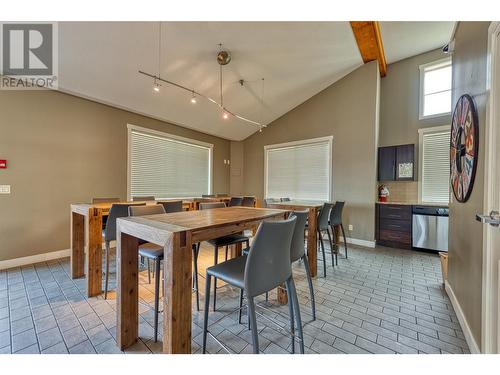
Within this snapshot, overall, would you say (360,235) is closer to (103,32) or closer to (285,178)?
(285,178)

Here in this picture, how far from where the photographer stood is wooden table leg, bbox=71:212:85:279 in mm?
2635

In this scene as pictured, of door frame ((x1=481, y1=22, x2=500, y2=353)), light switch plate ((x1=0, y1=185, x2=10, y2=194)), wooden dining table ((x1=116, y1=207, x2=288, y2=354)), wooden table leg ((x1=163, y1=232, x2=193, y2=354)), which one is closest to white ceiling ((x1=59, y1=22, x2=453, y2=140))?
light switch plate ((x1=0, y1=185, x2=10, y2=194))

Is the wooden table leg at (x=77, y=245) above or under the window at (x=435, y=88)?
under

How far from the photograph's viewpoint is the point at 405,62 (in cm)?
452

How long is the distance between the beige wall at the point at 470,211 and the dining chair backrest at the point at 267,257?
4.50 feet

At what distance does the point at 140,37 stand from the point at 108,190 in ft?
8.50

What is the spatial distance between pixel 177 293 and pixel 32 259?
11.4 feet

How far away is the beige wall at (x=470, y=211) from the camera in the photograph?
1.48 metres

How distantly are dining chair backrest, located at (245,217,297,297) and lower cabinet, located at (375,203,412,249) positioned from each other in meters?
3.76

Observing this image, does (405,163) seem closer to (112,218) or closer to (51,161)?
(112,218)

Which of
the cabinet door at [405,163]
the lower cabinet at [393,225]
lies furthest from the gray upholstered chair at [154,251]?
the cabinet door at [405,163]

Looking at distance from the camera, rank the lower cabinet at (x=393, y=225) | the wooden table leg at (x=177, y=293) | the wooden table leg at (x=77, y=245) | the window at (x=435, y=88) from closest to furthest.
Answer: the wooden table leg at (x=177, y=293) < the wooden table leg at (x=77, y=245) < the lower cabinet at (x=393, y=225) < the window at (x=435, y=88)

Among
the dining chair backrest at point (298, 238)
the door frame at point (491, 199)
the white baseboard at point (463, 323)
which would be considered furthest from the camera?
the dining chair backrest at point (298, 238)

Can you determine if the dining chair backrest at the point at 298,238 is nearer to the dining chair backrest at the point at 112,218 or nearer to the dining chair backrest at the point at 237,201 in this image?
the dining chair backrest at the point at 112,218
